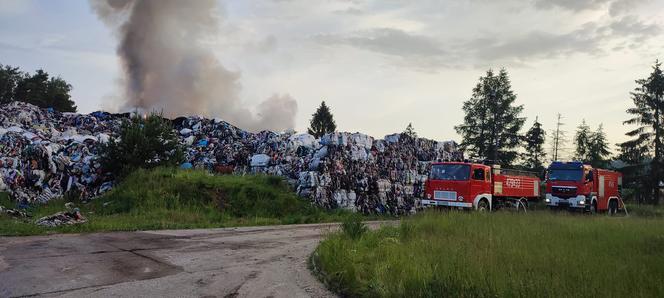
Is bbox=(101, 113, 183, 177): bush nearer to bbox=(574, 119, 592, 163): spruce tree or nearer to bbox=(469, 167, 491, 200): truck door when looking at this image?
bbox=(469, 167, 491, 200): truck door

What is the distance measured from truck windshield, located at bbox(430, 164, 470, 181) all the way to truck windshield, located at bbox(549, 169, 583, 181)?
810 centimetres

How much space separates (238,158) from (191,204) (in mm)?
6210

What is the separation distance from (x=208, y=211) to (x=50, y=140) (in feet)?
28.1

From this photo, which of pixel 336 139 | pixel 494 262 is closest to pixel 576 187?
pixel 336 139

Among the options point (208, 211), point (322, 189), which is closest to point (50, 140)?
point (208, 211)

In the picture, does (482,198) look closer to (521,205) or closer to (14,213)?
(521,205)

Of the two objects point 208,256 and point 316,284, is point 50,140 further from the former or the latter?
point 316,284

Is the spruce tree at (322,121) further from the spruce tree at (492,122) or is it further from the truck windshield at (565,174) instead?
the truck windshield at (565,174)

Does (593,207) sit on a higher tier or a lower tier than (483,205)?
lower

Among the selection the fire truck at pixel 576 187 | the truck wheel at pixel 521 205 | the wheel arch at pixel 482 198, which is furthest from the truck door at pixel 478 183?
the fire truck at pixel 576 187

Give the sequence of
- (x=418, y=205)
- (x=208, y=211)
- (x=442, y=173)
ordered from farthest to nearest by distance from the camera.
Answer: (x=418, y=205) < (x=442, y=173) < (x=208, y=211)

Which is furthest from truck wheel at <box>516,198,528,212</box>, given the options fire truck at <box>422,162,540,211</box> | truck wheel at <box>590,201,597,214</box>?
truck wheel at <box>590,201,597,214</box>

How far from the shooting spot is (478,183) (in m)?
18.6

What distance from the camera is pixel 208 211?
16.3 metres
